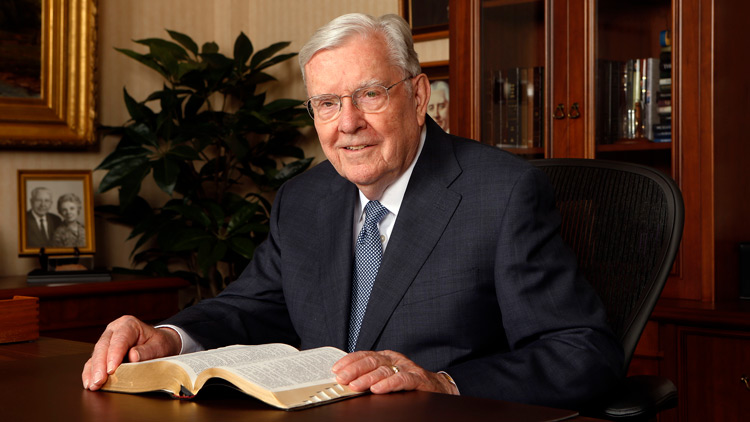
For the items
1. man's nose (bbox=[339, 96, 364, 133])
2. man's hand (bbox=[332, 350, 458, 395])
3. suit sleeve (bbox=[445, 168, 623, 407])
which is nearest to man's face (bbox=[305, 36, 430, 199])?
man's nose (bbox=[339, 96, 364, 133])

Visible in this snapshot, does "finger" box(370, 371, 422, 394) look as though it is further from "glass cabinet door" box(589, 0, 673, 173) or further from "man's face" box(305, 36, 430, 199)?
"glass cabinet door" box(589, 0, 673, 173)

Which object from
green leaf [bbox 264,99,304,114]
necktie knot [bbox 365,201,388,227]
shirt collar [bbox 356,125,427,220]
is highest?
green leaf [bbox 264,99,304,114]

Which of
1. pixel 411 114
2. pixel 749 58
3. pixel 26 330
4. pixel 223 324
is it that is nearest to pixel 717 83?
pixel 749 58

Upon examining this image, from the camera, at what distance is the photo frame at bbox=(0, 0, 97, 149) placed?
3422mm

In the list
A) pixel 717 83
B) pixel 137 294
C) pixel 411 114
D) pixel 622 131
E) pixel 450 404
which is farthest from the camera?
pixel 137 294

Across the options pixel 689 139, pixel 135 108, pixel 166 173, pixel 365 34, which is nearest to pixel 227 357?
pixel 365 34

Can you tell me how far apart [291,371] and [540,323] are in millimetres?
538

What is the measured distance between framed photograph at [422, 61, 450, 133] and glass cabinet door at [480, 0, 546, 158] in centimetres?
47

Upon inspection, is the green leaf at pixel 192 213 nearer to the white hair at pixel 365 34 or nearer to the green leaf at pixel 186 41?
the green leaf at pixel 186 41

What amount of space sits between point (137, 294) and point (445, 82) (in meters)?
1.53

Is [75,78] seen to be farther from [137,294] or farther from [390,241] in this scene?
[390,241]

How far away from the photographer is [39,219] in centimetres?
334

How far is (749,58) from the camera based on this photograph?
8.57ft

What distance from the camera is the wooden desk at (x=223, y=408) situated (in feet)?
3.47
